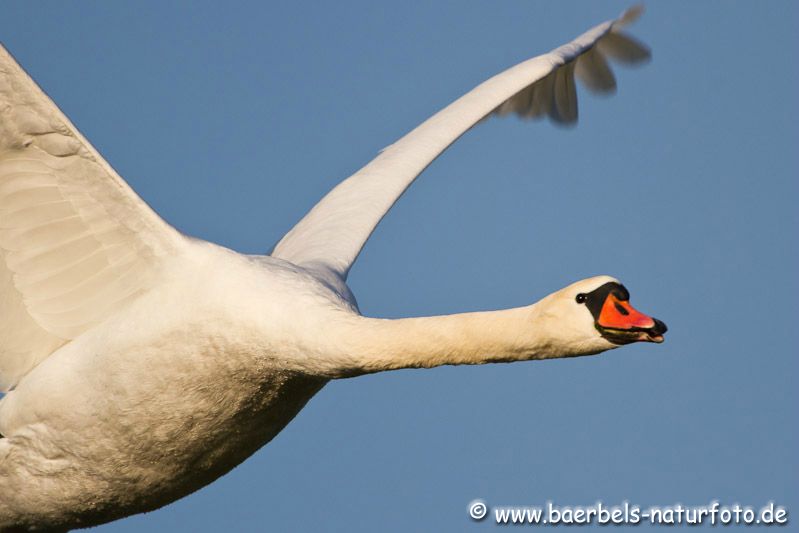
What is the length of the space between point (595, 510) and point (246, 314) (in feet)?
10.3

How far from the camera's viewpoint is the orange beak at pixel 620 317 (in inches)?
328

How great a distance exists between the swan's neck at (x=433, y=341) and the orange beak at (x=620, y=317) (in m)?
0.45

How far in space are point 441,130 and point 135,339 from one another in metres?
4.77

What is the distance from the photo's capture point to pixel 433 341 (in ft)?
30.4

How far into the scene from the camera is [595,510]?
11.1 m

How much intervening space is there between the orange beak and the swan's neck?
17.6 inches

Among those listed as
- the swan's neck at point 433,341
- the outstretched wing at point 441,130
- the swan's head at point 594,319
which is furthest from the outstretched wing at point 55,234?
the swan's head at point 594,319

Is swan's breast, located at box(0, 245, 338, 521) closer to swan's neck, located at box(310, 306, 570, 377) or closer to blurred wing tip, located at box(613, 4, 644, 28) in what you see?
swan's neck, located at box(310, 306, 570, 377)

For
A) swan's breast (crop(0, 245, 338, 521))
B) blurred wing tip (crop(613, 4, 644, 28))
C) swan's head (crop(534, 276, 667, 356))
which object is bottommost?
swan's breast (crop(0, 245, 338, 521))

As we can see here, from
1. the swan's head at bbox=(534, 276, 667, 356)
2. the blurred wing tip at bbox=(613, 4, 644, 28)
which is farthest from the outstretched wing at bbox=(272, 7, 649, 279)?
the swan's head at bbox=(534, 276, 667, 356)

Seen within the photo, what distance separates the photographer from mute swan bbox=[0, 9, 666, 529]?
9461mm

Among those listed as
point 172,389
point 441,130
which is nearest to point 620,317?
point 172,389

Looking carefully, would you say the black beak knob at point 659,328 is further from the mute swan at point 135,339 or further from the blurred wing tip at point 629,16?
the blurred wing tip at point 629,16

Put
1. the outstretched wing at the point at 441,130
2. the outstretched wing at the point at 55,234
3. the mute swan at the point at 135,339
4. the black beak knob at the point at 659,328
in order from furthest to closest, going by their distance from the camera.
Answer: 1. the outstretched wing at the point at 441,130
2. the outstretched wing at the point at 55,234
3. the mute swan at the point at 135,339
4. the black beak knob at the point at 659,328
